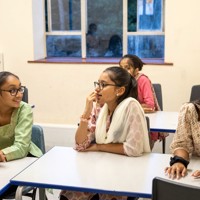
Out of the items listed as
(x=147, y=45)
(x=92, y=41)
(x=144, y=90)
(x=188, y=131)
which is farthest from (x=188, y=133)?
(x=92, y=41)

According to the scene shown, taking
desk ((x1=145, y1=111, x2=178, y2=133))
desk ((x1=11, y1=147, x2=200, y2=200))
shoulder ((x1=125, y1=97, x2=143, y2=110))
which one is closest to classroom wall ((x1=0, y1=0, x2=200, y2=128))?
desk ((x1=145, y1=111, x2=178, y2=133))

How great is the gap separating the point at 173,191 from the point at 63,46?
3995 millimetres

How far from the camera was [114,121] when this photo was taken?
233cm

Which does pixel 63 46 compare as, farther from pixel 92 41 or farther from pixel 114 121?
pixel 114 121

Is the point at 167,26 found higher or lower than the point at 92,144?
higher

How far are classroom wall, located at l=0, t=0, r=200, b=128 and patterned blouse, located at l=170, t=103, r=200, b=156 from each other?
2.25 meters

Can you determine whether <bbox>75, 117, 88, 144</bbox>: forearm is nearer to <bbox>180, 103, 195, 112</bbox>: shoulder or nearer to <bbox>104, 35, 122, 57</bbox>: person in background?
<bbox>180, 103, 195, 112</bbox>: shoulder

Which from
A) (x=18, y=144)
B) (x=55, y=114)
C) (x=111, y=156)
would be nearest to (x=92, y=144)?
(x=111, y=156)

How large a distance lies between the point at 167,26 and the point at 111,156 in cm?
250

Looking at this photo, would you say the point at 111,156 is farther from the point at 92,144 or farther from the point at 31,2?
the point at 31,2

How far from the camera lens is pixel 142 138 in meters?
2.28

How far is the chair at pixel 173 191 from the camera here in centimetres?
134

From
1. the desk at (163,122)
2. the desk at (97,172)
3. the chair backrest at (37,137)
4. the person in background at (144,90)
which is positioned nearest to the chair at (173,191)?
the desk at (97,172)

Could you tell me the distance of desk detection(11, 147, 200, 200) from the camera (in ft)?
5.95
